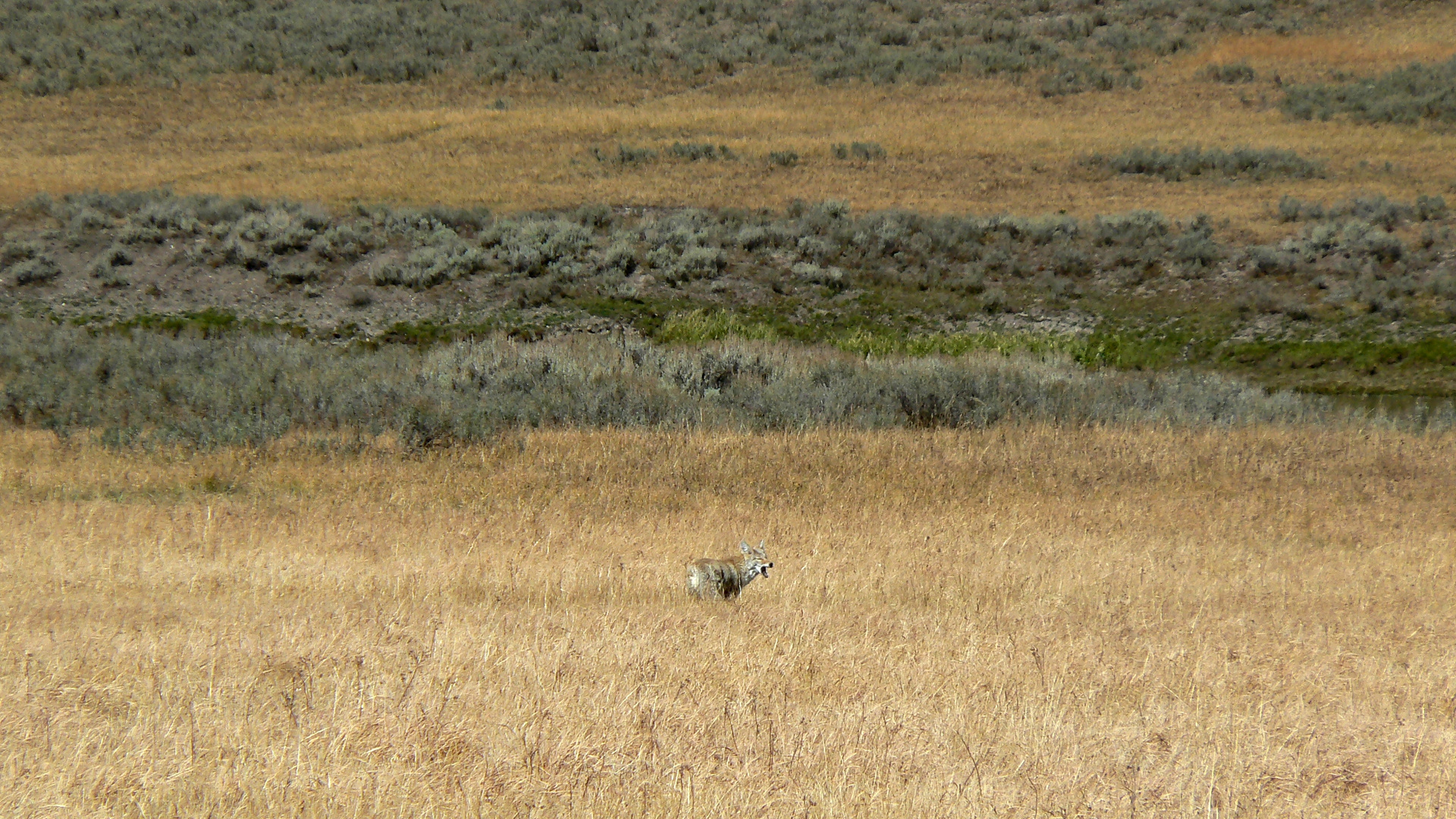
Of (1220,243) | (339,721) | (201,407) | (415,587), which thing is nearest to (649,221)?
(1220,243)

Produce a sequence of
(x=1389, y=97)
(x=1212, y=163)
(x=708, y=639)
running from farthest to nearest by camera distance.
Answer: (x=1389, y=97)
(x=1212, y=163)
(x=708, y=639)

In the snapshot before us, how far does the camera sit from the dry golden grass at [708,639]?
162 inches

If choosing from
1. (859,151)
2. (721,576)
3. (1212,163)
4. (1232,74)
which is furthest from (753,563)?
(1232,74)

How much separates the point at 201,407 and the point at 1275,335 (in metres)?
20.1

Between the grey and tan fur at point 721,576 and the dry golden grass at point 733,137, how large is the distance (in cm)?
2448

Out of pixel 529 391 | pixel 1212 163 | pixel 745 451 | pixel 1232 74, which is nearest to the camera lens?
pixel 745 451

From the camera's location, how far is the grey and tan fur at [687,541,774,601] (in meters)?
6.82

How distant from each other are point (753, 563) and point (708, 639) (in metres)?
1.27

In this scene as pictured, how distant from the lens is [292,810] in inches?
146

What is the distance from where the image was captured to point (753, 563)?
23.2 feet

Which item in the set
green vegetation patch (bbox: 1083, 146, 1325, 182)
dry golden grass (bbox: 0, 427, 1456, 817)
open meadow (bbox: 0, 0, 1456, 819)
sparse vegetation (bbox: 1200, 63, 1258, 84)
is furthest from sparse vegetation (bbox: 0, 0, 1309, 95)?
dry golden grass (bbox: 0, 427, 1456, 817)

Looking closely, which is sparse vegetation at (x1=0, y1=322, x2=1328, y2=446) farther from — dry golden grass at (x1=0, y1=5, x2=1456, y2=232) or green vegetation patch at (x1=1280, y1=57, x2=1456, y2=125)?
green vegetation patch at (x1=1280, y1=57, x2=1456, y2=125)

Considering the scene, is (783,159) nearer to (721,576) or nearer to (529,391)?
(529,391)

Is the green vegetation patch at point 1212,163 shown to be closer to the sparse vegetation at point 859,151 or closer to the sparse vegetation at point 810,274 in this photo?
the sparse vegetation at point 810,274
